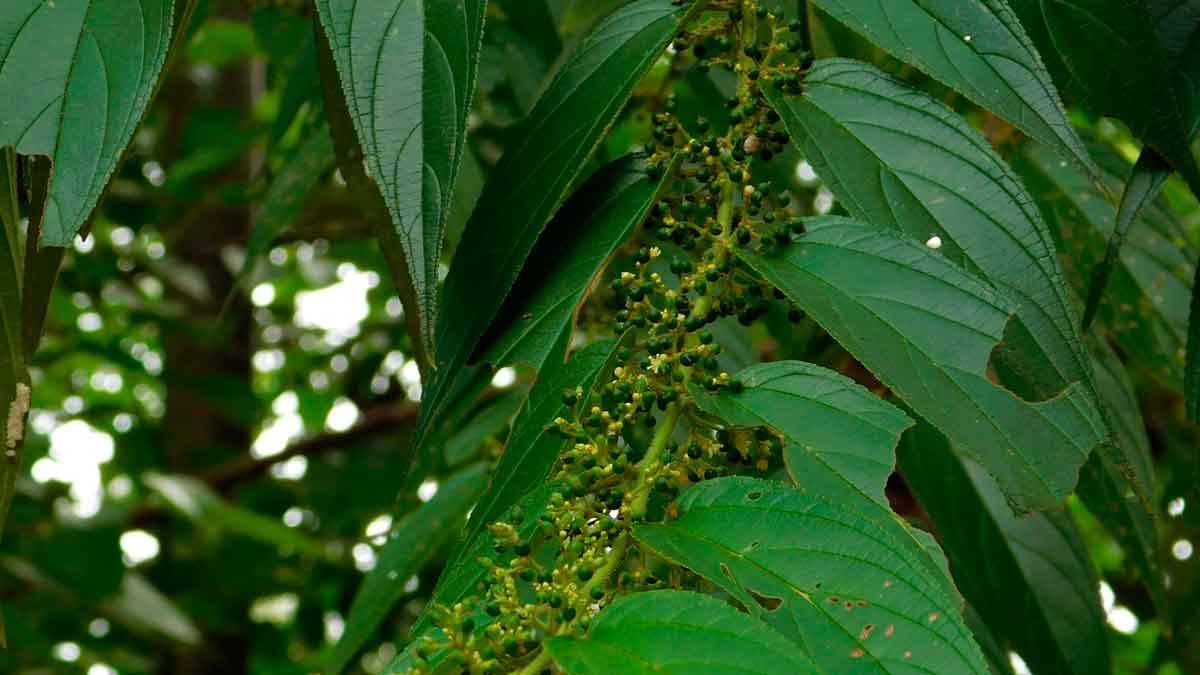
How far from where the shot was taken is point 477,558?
2.08 ft

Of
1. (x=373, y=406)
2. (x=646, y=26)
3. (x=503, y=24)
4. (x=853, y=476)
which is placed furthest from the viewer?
(x=373, y=406)

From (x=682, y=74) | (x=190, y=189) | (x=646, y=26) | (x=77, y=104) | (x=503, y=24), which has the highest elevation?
(x=190, y=189)

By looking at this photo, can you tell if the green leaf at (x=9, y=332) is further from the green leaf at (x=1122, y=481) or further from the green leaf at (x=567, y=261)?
the green leaf at (x=1122, y=481)

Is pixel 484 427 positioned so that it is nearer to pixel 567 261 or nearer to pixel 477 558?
pixel 567 261

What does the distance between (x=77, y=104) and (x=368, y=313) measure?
88.0 inches

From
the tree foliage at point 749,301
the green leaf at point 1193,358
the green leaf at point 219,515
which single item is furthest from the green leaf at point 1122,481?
the green leaf at point 219,515

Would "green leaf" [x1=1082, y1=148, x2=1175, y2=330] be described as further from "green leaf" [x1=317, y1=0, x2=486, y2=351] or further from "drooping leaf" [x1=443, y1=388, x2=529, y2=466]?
"drooping leaf" [x1=443, y1=388, x2=529, y2=466]

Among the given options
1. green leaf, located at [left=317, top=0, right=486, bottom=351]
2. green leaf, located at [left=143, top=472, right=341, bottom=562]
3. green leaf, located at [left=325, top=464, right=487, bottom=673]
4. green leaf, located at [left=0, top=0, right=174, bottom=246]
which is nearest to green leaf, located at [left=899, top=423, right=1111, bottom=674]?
green leaf, located at [left=325, top=464, right=487, bottom=673]

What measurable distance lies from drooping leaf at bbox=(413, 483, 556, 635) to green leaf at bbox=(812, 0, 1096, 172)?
11.0 inches

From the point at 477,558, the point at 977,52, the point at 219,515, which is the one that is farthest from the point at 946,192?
the point at 219,515

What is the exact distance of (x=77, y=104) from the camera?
596mm

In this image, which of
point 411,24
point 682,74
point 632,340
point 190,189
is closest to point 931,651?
point 632,340

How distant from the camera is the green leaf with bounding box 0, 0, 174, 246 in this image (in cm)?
58

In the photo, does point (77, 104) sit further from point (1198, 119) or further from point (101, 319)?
point (101, 319)
